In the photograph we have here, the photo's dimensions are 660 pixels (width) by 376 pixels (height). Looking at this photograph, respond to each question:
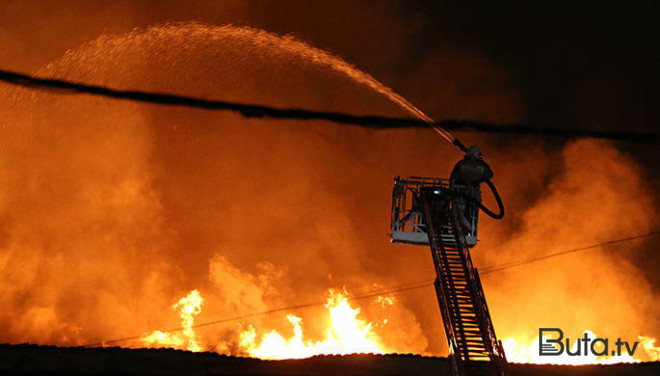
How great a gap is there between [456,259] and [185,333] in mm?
19842

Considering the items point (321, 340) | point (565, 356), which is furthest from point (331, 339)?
point (565, 356)

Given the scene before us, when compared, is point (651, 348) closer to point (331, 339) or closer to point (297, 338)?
point (331, 339)

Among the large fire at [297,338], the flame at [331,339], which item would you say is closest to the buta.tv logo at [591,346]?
the flame at [331,339]

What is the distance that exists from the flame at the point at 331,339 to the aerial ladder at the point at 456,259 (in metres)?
12.4

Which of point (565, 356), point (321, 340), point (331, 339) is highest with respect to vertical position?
point (565, 356)

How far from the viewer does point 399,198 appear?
813 inches

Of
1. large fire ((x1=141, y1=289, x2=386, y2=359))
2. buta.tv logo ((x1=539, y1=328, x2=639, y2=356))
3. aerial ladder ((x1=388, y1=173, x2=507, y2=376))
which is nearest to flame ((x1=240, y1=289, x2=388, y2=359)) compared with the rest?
large fire ((x1=141, y1=289, x2=386, y2=359))

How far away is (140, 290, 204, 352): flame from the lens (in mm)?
30922

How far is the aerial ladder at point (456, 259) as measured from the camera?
1471 cm

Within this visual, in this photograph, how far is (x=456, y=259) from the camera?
17797 millimetres

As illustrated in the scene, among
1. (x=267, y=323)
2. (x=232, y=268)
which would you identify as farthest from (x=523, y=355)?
(x=232, y=268)

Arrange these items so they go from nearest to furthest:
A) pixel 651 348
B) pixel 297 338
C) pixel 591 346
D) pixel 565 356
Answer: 1. pixel 565 356
2. pixel 591 346
3. pixel 651 348
4. pixel 297 338

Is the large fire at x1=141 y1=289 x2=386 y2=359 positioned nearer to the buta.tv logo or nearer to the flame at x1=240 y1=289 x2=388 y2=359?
the flame at x1=240 y1=289 x2=388 y2=359

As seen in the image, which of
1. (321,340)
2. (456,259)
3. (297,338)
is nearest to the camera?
(456,259)
